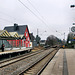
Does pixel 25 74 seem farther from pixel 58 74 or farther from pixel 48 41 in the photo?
pixel 48 41

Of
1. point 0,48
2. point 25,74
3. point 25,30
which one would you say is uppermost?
point 25,30

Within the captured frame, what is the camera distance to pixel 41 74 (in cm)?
802

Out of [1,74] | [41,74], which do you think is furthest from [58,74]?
[1,74]

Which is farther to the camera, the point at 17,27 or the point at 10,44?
the point at 17,27

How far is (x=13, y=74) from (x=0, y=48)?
1151cm

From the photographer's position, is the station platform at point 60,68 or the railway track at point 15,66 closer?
the station platform at point 60,68

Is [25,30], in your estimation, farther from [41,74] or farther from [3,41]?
[41,74]

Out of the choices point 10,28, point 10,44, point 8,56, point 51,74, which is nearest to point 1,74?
point 51,74

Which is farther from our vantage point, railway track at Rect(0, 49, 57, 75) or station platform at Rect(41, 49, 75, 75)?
railway track at Rect(0, 49, 57, 75)

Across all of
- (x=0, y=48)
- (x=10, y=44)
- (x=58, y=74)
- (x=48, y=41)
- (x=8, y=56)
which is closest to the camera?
(x=58, y=74)

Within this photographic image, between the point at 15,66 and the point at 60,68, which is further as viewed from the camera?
the point at 15,66

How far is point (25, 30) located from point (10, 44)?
78.5 feet

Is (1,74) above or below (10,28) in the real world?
below

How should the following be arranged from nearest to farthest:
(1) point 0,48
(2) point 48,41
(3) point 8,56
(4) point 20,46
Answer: (3) point 8,56 → (1) point 0,48 → (4) point 20,46 → (2) point 48,41
